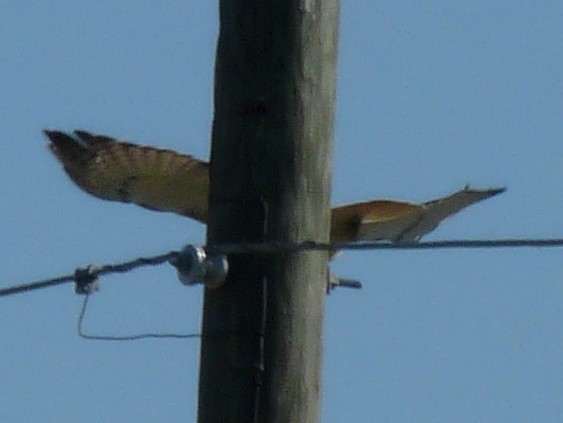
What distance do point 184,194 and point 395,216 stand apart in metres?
0.66

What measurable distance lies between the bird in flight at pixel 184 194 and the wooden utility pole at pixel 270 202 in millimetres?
613

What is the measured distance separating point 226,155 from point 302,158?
0.22 metres

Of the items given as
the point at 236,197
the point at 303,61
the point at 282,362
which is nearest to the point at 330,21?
the point at 303,61

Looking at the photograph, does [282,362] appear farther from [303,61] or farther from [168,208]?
[168,208]

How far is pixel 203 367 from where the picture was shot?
538 centimetres

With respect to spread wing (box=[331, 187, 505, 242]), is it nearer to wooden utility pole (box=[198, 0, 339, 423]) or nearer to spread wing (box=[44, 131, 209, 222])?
spread wing (box=[44, 131, 209, 222])

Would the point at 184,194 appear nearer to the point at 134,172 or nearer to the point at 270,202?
the point at 134,172

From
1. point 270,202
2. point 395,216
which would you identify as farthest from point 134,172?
point 270,202

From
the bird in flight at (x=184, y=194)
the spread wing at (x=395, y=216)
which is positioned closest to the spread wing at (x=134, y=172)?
the bird in flight at (x=184, y=194)

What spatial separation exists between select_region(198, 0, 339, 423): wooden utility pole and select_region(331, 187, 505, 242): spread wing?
74 cm

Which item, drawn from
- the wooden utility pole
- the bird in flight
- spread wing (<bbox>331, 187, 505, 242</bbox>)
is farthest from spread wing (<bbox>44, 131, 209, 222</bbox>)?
the wooden utility pole

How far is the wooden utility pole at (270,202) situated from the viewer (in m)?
5.28

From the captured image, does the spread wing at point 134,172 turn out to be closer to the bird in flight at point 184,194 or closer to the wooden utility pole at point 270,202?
the bird in flight at point 184,194

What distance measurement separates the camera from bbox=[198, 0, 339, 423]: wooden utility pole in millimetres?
5281
